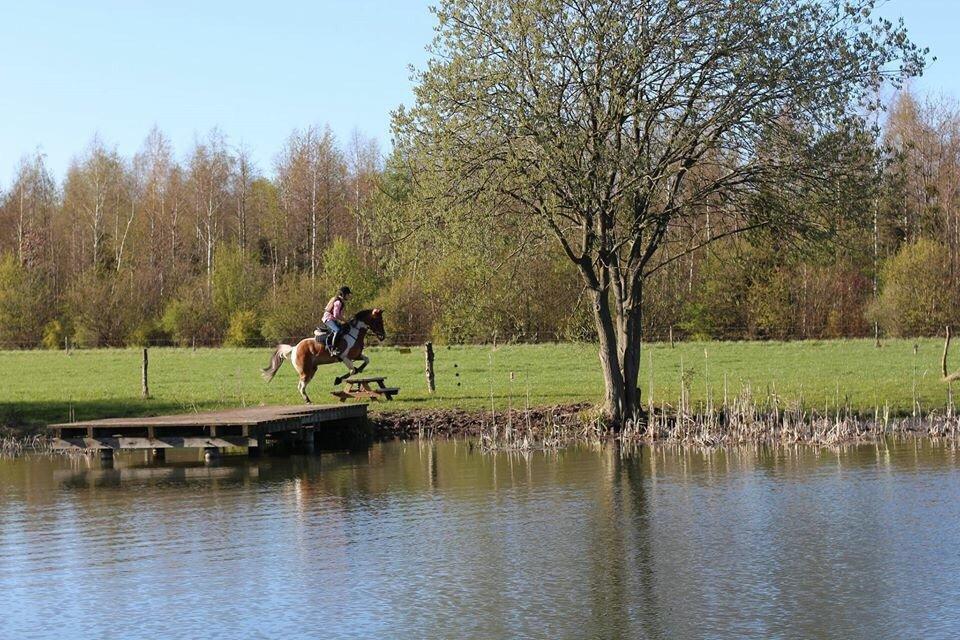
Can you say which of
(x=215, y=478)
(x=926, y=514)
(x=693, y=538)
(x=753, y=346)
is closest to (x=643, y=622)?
(x=693, y=538)

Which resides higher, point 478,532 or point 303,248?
point 303,248

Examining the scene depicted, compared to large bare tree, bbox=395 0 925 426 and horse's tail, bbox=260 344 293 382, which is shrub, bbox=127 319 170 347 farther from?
large bare tree, bbox=395 0 925 426

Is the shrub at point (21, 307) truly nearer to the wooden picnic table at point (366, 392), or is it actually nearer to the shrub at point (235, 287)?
the shrub at point (235, 287)

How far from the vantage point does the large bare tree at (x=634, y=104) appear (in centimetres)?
2622

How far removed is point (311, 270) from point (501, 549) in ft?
223

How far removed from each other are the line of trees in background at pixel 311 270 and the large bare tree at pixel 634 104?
7.92 ft

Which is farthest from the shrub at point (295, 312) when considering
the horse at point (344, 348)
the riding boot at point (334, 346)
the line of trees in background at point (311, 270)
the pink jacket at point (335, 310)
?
the pink jacket at point (335, 310)

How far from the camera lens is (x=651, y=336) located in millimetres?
61812

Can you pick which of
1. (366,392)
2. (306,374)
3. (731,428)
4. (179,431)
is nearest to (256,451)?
(179,431)

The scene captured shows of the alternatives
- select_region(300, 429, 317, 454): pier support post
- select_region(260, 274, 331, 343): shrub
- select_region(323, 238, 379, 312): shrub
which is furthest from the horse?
select_region(323, 238, 379, 312): shrub

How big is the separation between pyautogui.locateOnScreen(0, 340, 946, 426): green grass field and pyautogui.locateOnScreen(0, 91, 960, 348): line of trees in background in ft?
7.13

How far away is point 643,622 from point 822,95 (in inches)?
665

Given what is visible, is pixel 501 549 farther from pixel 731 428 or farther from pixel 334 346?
pixel 334 346

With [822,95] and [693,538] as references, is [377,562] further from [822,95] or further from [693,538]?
[822,95]
